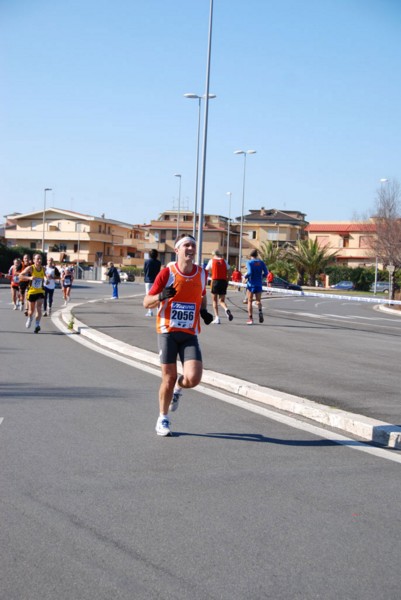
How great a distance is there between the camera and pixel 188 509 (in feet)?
16.8

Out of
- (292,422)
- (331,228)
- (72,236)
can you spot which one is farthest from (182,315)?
(72,236)

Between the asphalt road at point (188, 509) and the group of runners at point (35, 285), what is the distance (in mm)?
9023

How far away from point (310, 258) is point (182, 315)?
217 ft

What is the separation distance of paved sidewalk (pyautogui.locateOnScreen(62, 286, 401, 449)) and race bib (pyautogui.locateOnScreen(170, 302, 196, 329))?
74.1 inches

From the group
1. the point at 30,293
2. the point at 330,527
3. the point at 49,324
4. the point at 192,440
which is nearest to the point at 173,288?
the point at 192,440

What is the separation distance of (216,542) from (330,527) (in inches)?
30.7

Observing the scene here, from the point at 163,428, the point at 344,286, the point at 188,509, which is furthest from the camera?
the point at 344,286

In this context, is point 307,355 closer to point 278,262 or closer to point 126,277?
point 278,262

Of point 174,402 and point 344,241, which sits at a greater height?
point 344,241

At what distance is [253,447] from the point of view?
22.6 ft

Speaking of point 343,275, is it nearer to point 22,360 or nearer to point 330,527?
point 22,360

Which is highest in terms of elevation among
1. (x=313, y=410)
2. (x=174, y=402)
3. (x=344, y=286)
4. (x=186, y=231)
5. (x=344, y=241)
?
(x=186, y=231)

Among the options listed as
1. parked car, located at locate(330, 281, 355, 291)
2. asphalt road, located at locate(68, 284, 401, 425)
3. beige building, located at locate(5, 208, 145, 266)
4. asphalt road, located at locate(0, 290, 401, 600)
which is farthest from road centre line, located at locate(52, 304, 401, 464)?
beige building, located at locate(5, 208, 145, 266)

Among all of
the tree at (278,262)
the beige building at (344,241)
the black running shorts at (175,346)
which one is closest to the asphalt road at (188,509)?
the black running shorts at (175,346)
